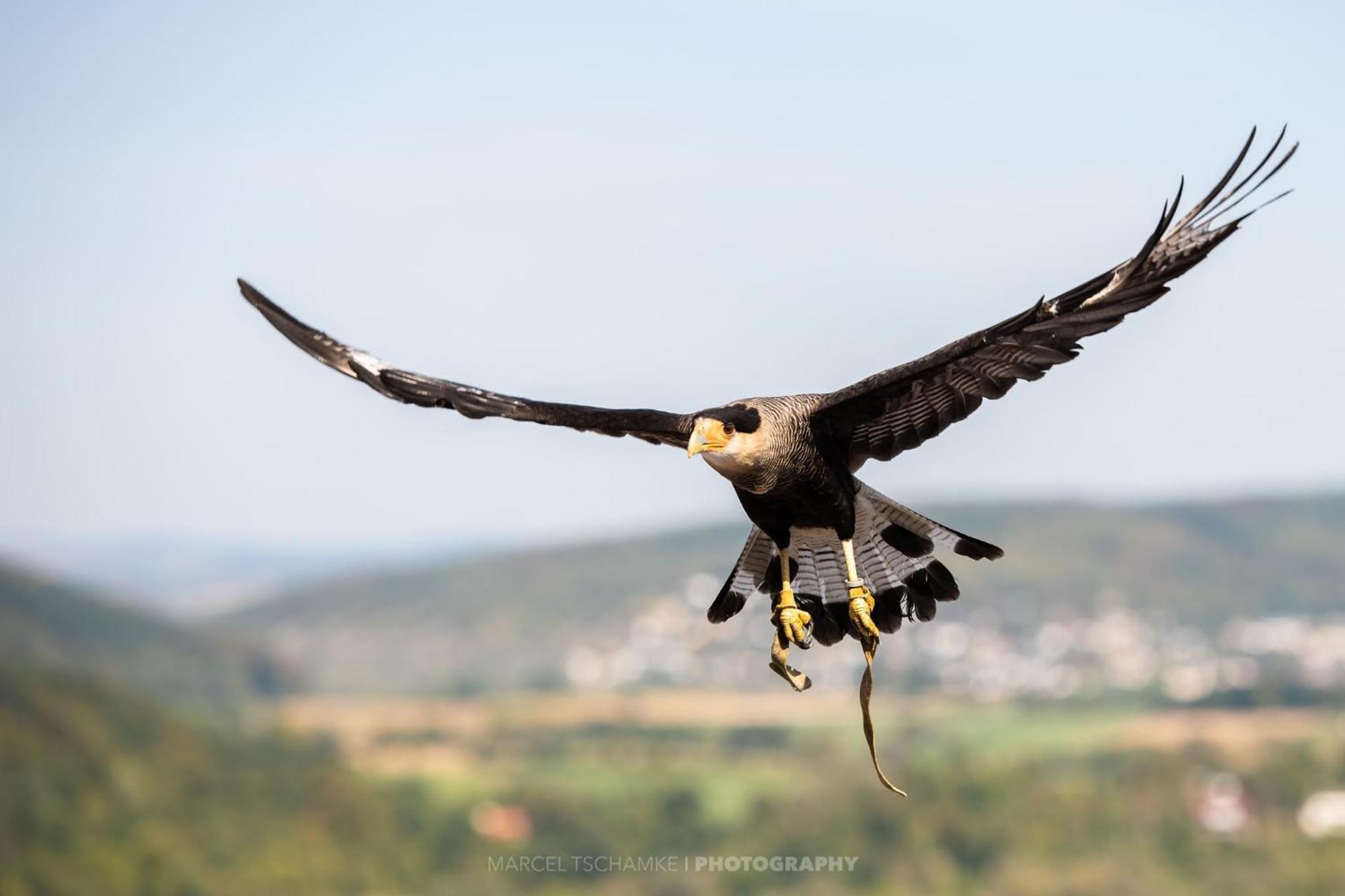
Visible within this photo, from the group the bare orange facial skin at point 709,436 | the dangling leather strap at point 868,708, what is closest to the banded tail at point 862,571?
the dangling leather strap at point 868,708

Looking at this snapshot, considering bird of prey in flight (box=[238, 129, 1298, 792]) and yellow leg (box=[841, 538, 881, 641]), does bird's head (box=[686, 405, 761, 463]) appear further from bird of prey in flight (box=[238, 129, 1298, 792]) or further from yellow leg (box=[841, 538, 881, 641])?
yellow leg (box=[841, 538, 881, 641])

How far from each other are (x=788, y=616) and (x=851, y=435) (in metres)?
1.38

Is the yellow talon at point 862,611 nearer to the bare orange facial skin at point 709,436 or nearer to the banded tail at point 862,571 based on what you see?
the banded tail at point 862,571

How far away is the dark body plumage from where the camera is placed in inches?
500

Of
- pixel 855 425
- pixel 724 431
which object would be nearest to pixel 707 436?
pixel 724 431

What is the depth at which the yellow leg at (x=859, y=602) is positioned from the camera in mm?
13742

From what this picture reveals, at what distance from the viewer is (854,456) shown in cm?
1405

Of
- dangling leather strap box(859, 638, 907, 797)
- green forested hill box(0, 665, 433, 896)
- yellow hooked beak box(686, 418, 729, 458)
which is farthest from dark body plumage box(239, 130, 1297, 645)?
green forested hill box(0, 665, 433, 896)

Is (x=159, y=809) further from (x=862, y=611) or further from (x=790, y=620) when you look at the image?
(x=862, y=611)

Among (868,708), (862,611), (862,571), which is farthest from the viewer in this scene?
(862,571)

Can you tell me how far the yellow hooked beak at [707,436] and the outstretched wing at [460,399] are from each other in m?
0.46

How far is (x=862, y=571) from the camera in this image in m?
14.7

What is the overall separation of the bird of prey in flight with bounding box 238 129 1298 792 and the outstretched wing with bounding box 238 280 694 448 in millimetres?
13

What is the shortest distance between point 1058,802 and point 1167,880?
13081mm
